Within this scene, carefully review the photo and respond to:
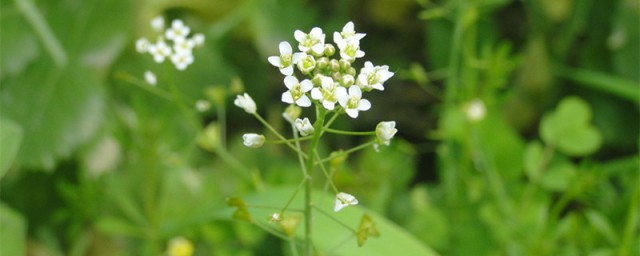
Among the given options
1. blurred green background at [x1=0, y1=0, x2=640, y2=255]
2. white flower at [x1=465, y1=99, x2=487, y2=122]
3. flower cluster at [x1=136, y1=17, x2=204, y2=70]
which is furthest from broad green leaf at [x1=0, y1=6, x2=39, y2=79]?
white flower at [x1=465, y1=99, x2=487, y2=122]

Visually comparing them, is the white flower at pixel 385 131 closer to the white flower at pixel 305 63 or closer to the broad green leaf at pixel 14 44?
the white flower at pixel 305 63

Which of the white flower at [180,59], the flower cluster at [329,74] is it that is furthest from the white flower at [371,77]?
the white flower at [180,59]

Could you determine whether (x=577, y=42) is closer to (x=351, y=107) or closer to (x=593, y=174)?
(x=593, y=174)

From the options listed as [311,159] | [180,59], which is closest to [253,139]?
[311,159]

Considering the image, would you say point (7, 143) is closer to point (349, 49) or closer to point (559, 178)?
point (349, 49)

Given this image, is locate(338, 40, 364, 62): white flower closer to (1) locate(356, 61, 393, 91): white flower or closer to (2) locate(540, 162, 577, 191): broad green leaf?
(1) locate(356, 61, 393, 91): white flower

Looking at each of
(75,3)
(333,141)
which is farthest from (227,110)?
(75,3)
